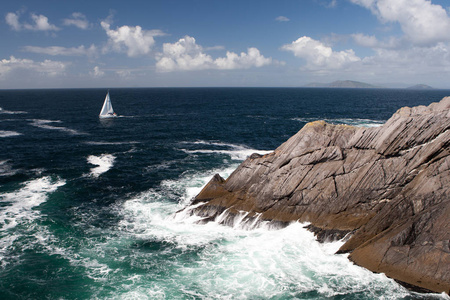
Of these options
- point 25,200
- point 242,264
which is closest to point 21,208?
point 25,200

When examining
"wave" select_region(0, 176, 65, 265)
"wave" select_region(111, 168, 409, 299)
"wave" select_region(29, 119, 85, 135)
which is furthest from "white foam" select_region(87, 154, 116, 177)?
"wave" select_region(29, 119, 85, 135)

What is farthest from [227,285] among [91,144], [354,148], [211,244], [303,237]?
[91,144]

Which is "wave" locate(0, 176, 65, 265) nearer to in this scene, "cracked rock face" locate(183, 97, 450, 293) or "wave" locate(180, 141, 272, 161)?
"cracked rock face" locate(183, 97, 450, 293)

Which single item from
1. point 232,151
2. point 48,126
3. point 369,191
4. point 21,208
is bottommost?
point 21,208

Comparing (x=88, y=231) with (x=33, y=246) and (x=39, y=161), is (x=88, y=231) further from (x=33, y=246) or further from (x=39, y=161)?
(x=39, y=161)

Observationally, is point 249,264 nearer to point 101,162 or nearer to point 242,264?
point 242,264

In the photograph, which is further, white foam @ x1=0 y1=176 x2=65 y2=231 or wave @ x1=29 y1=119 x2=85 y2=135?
wave @ x1=29 y1=119 x2=85 y2=135

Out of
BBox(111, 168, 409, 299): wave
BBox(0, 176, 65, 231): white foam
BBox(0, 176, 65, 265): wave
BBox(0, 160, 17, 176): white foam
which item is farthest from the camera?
BBox(0, 160, 17, 176): white foam
